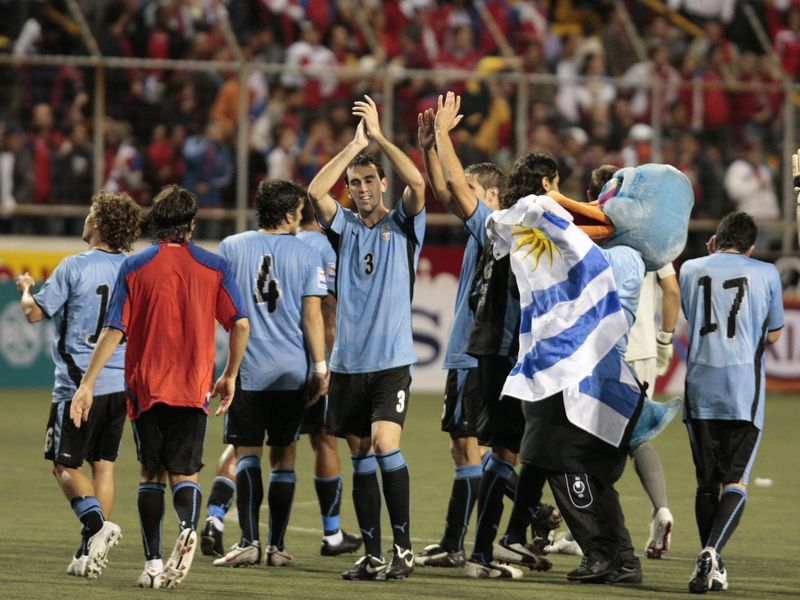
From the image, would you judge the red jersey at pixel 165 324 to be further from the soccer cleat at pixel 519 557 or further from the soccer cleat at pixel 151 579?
the soccer cleat at pixel 519 557

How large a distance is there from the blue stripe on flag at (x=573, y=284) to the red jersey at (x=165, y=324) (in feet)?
4.90

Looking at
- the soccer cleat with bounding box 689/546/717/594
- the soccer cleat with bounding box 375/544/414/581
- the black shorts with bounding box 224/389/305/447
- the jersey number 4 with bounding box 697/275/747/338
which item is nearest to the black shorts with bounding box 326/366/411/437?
the black shorts with bounding box 224/389/305/447

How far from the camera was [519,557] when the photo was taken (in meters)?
7.83

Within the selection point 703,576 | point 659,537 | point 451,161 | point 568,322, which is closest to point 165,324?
point 451,161

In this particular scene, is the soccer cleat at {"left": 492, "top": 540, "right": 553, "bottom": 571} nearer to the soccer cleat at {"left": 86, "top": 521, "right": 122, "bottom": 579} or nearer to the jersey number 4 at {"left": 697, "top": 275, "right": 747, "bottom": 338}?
the jersey number 4 at {"left": 697, "top": 275, "right": 747, "bottom": 338}

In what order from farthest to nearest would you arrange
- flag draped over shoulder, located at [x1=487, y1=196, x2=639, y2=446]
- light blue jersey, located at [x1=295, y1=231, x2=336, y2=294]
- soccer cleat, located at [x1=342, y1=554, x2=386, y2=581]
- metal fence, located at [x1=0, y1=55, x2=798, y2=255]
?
metal fence, located at [x1=0, y1=55, x2=798, y2=255] → light blue jersey, located at [x1=295, y1=231, x2=336, y2=294] → soccer cleat, located at [x1=342, y1=554, x2=386, y2=581] → flag draped over shoulder, located at [x1=487, y1=196, x2=639, y2=446]

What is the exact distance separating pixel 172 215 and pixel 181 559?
1.58 meters

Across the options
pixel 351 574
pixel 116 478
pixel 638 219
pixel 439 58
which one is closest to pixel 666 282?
pixel 638 219

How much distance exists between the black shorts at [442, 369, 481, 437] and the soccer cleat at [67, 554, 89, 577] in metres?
1.95

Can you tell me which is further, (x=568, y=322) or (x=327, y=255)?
(x=327, y=255)

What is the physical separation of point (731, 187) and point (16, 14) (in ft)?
30.0

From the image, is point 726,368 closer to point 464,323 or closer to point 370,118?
point 464,323

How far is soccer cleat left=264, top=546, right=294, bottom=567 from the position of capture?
26.2ft

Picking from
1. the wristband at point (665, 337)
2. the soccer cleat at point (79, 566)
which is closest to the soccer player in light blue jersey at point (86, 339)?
the soccer cleat at point (79, 566)
